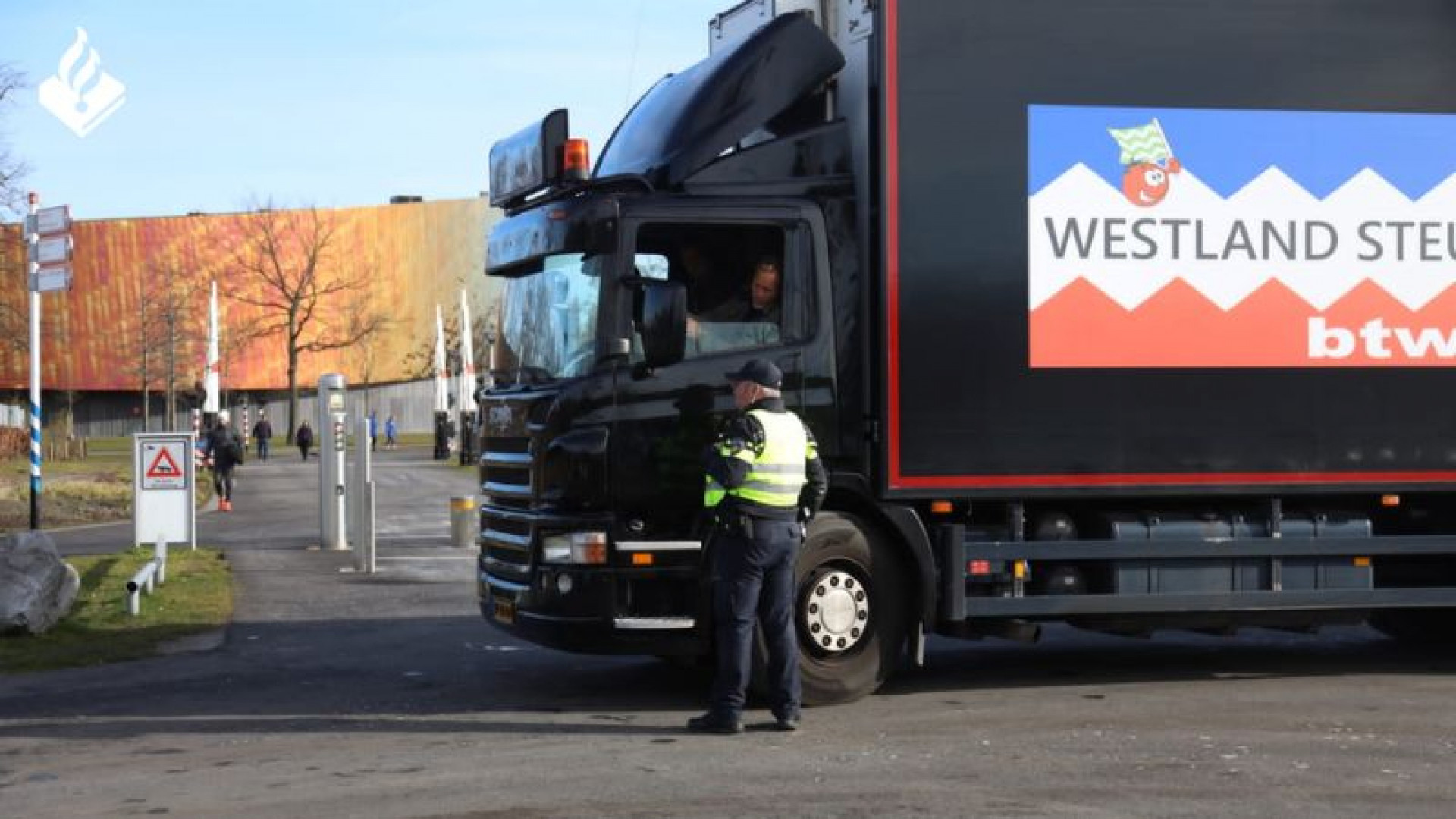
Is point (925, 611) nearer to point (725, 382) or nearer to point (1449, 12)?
point (725, 382)

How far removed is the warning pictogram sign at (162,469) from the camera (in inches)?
736

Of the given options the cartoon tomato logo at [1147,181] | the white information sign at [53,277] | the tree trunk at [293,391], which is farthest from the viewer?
the tree trunk at [293,391]

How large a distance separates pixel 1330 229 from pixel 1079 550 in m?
2.32

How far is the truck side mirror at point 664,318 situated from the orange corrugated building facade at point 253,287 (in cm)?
8093

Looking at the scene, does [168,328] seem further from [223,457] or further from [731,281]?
[731,281]

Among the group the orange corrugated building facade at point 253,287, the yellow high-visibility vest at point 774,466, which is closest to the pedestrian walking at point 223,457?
the yellow high-visibility vest at point 774,466

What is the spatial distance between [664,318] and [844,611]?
189 centimetres

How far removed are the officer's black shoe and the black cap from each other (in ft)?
5.40

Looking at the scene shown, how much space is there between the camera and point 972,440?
9.52 metres

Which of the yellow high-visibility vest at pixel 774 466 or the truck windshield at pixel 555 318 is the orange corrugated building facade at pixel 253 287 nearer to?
the truck windshield at pixel 555 318

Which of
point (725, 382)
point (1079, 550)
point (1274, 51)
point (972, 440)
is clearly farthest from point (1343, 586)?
point (725, 382)

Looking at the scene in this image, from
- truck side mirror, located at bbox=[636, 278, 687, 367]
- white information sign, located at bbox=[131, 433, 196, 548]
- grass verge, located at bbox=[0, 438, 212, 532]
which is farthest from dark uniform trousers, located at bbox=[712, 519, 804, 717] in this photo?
grass verge, located at bbox=[0, 438, 212, 532]

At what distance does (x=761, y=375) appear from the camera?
28.7ft

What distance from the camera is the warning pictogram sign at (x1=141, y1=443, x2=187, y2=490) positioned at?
61.4 ft
